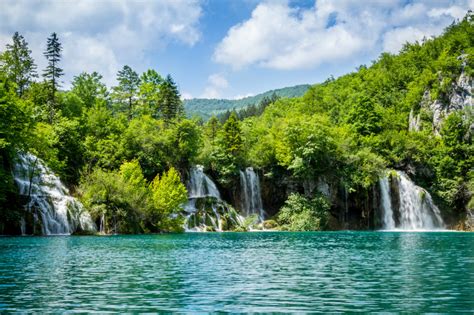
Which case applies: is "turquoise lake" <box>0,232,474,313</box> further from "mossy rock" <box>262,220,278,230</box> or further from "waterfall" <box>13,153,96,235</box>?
"mossy rock" <box>262,220,278,230</box>

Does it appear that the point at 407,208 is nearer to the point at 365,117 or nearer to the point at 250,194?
the point at 365,117

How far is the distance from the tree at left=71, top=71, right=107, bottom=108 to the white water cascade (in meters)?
52.4

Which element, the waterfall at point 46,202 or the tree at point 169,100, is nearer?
the waterfall at point 46,202

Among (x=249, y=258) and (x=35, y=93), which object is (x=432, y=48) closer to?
(x=35, y=93)

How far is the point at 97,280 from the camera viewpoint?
58.5 ft

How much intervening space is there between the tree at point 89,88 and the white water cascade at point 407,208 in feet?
172

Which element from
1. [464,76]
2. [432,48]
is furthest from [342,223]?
[432,48]

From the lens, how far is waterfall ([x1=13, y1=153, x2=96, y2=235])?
145 feet

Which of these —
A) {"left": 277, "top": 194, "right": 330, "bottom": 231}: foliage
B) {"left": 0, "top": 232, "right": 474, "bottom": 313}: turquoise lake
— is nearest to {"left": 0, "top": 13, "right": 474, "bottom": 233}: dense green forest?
{"left": 277, "top": 194, "right": 330, "bottom": 231}: foliage

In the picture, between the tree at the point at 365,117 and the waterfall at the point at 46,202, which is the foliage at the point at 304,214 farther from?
the waterfall at the point at 46,202

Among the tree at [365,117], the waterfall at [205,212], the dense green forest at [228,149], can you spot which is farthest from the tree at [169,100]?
the tree at [365,117]

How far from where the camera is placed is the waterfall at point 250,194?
68.6 metres

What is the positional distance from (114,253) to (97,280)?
35.0 feet

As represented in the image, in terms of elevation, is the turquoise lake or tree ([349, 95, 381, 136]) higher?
tree ([349, 95, 381, 136])
